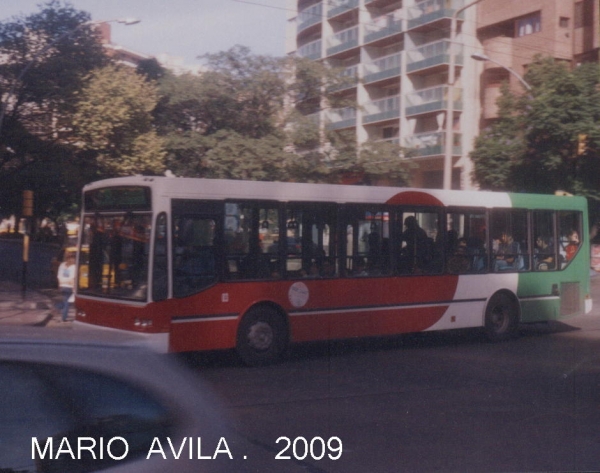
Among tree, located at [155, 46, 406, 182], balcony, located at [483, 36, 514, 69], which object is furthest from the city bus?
balcony, located at [483, 36, 514, 69]

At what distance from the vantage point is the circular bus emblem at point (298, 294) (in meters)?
11.5

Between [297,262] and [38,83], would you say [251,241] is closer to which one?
[297,262]

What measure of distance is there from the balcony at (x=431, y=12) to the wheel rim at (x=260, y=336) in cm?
3286

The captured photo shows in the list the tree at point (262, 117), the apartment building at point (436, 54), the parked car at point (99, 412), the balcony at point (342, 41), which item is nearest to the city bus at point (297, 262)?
the parked car at point (99, 412)

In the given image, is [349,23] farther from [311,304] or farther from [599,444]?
[599,444]

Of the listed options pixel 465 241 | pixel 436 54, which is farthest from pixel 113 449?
pixel 436 54

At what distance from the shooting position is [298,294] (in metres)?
11.5

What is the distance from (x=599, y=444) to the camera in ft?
24.2

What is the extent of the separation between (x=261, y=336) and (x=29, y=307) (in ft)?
33.7

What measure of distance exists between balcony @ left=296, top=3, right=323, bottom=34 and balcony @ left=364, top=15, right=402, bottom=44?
483 centimetres

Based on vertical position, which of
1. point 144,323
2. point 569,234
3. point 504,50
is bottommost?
point 144,323

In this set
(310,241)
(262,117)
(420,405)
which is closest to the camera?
(420,405)

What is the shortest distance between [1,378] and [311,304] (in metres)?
8.86

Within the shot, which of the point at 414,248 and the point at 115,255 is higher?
the point at 414,248
